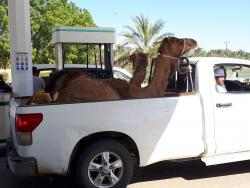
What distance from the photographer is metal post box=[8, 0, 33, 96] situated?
31.5 ft

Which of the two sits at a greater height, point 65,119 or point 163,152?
point 65,119

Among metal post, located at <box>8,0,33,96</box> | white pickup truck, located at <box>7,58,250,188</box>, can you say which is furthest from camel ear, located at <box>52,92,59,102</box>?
metal post, located at <box>8,0,33,96</box>

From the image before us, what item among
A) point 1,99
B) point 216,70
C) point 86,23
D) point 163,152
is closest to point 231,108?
point 216,70

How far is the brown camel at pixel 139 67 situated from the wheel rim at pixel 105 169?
193cm

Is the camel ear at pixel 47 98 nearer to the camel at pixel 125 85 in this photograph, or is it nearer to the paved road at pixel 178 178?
the camel at pixel 125 85

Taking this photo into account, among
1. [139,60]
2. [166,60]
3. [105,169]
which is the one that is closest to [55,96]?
[105,169]

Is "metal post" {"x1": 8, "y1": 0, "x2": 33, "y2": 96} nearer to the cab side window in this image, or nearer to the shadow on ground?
the shadow on ground

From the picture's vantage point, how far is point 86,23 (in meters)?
42.4

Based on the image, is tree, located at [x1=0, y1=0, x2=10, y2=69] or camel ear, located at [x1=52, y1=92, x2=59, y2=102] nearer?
camel ear, located at [x1=52, y1=92, x2=59, y2=102]

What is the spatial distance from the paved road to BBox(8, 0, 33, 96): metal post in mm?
2669

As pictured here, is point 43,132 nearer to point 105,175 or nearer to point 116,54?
point 105,175

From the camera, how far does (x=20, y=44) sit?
9.66 meters

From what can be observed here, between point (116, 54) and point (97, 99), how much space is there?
2804cm

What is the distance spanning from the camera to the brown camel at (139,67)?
25.4 ft
